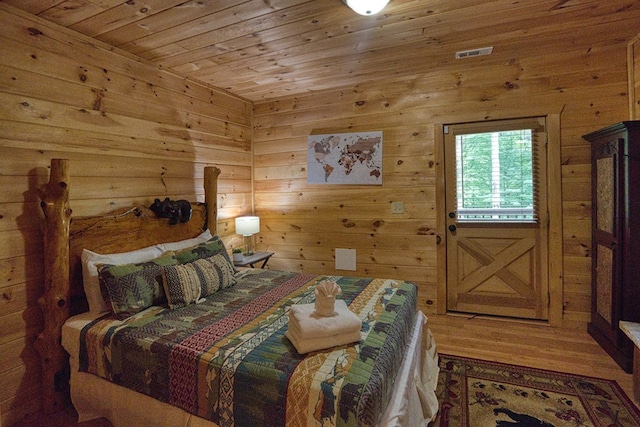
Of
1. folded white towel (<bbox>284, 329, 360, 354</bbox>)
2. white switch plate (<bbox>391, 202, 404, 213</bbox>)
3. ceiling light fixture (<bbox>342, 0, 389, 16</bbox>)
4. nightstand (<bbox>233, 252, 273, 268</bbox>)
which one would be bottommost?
folded white towel (<bbox>284, 329, 360, 354</bbox>)

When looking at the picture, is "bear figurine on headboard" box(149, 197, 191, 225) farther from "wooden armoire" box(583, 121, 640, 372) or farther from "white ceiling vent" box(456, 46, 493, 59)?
"wooden armoire" box(583, 121, 640, 372)

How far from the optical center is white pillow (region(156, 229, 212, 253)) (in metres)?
2.59

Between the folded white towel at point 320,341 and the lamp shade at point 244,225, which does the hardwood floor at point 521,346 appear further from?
the lamp shade at point 244,225

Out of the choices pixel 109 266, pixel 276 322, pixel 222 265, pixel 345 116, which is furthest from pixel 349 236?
pixel 109 266

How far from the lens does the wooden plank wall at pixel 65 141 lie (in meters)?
1.90

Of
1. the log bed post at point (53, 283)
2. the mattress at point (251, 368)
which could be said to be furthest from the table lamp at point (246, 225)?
the log bed post at point (53, 283)

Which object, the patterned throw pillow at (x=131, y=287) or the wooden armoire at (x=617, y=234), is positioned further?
the wooden armoire at (x=617, y=234)

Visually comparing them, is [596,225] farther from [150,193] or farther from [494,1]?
[150,193]

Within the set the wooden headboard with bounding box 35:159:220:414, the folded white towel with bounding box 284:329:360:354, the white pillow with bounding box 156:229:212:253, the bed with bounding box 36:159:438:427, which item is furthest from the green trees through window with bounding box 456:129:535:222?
the wooden headboard with bounding box 35:159:220:414

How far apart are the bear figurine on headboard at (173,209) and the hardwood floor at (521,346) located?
1418 mm

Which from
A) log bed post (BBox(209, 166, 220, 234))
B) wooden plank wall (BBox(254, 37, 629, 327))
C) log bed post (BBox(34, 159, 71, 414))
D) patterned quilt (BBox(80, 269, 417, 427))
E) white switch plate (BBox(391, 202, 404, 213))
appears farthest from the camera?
white switch plate (BBox(391, 202, 404, 213))

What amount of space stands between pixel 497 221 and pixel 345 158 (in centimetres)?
165

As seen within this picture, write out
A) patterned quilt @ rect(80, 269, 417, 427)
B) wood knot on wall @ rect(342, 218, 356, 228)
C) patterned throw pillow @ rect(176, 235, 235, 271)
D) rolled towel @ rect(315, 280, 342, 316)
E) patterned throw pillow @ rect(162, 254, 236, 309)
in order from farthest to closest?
wood knot on wall @ rect(342, 218, 356, 228) < patterned throw pillow @ rect(176, 235, 235, 271) < patterned throw pillow @ rect(162, 254, 236, 309) < rolled towel @ rect(315, 280, 342, 316) < patterned quilt @ rect(80, 269, 417, 427)

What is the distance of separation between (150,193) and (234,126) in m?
1.39
